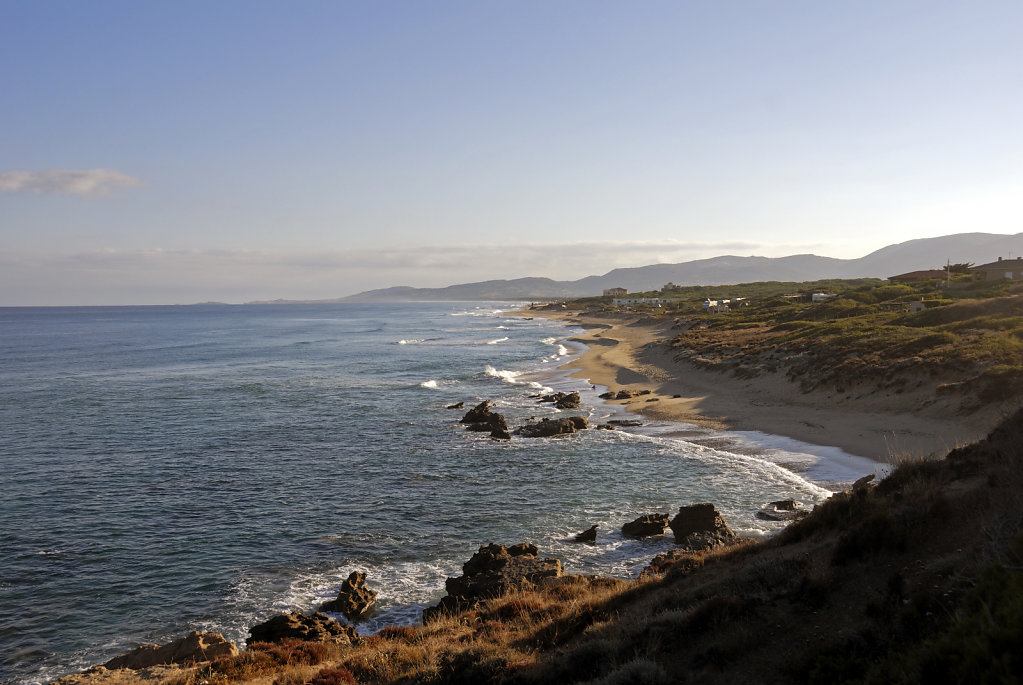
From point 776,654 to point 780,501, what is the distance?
13924 mm

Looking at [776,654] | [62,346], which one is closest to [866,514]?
[776,654]

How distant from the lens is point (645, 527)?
63.9ft

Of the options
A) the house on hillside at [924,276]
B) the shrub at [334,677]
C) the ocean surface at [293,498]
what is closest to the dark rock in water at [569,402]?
the ocean surface at [293,498]

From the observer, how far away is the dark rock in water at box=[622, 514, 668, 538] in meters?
19.5

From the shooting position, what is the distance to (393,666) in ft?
34.9

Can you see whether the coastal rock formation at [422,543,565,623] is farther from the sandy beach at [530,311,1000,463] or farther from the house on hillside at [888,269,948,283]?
the house on hillside at [888,269,948,283]

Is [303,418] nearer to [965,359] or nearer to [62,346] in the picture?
[965,359]

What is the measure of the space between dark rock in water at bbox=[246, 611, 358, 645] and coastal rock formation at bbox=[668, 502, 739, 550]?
29.8 ft

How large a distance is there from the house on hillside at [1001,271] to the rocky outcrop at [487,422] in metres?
64.5

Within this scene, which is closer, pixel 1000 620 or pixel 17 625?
pixel 1000 620

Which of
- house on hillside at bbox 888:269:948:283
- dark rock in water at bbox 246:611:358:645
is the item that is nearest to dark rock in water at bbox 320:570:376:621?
dark rock in water at bbox 246:611:358:645

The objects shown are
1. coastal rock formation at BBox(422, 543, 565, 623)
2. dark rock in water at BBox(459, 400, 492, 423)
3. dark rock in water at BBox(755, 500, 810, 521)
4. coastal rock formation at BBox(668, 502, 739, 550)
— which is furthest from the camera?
dark rock in water at BBox(459, 400, 492, 423)

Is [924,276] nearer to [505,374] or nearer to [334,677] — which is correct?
[505,374]

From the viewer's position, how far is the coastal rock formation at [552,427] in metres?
34.4
